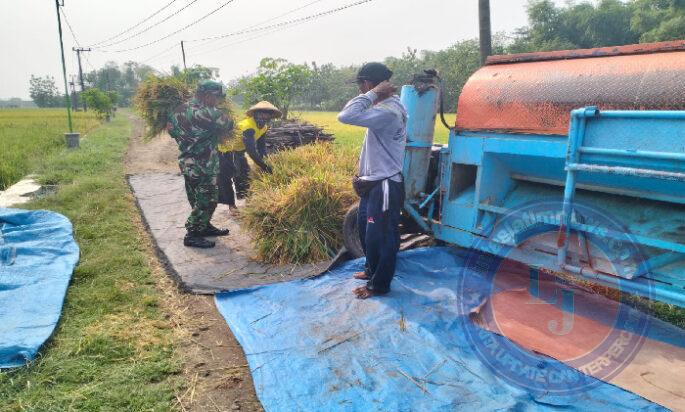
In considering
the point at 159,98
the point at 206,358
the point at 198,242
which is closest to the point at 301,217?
the point at 198,242

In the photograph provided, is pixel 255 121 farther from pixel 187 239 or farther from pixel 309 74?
pixel 309 74

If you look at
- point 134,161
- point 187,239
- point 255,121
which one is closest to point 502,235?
point 187,239

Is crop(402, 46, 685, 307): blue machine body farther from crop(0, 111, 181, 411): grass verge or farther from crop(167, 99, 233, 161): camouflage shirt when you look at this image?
crop(0, 111, 181, 411): grass verge

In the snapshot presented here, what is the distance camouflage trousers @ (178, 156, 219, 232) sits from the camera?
5414 mm

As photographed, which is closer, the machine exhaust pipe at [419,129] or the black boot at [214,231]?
the machine exhaust pipe at [419,129]

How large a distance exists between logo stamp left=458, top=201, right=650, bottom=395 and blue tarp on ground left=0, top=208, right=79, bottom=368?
2.99 meters

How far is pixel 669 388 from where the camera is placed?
2.60m

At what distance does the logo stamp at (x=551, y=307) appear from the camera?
2789 millimetres

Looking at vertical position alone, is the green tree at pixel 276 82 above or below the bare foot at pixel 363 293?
above

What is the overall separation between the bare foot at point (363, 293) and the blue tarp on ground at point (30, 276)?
225 centimetres

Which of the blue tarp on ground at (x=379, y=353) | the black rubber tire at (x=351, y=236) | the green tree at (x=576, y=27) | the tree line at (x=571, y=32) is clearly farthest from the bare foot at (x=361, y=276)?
the green tree at (x=576, y=27)

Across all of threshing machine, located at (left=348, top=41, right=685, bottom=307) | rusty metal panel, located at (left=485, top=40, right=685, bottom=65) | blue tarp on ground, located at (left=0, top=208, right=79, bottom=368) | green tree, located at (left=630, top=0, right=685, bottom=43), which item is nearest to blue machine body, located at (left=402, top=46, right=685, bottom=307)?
threshing machine, located at (left=348, top=41, right=685, bottom=307)

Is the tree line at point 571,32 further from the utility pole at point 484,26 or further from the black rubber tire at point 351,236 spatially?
the black rubber tire at point 351,236

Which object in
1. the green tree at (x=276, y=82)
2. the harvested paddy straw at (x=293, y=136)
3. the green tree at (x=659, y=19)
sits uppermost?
the green tree at (x=659, y=19)
